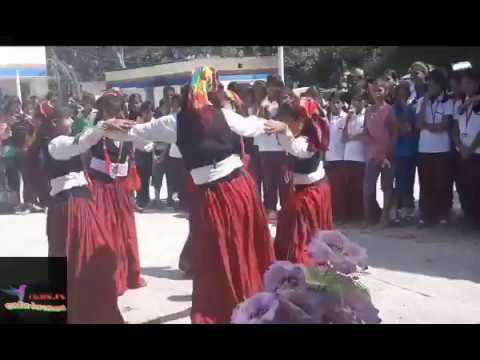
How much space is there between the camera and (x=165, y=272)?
2.90 meters

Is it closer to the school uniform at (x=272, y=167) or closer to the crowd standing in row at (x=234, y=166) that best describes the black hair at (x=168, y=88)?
the crowd standing in row at (x=234, y=166)

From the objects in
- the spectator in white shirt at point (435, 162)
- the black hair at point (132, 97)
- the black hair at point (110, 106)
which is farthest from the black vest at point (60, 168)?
the spectator in white shirt at point (435, 162)

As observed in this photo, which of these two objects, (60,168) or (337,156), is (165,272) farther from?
(337,156)

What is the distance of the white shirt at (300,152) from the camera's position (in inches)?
111

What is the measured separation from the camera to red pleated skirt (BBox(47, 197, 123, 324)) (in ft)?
9.25

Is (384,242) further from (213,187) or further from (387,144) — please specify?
(213,187)

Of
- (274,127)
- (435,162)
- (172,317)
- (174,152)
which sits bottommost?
(172,317)

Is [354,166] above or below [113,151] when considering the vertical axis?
below

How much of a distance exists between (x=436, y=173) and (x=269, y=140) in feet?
3.27

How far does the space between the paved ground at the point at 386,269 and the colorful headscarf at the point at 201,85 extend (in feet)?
1.92

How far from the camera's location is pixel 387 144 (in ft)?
9.90

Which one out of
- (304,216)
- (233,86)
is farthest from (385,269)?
(233,86)
